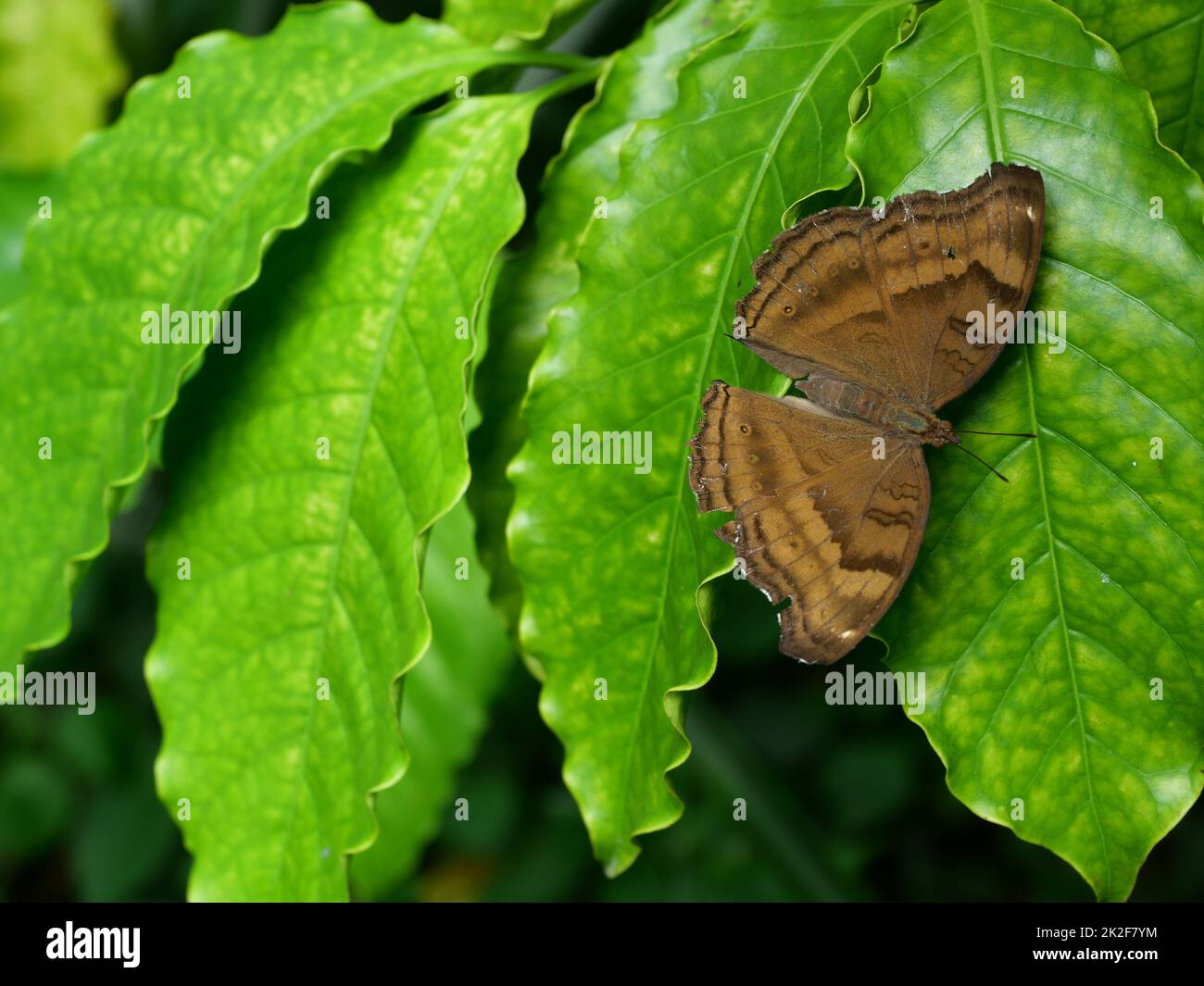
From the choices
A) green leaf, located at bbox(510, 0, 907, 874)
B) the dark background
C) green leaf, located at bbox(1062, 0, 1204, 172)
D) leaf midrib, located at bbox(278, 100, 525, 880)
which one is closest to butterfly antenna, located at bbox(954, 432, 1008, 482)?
green leaf, located at bbox(510, 0, 907, 874)

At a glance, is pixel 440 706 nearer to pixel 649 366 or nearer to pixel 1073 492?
pixel 649 366

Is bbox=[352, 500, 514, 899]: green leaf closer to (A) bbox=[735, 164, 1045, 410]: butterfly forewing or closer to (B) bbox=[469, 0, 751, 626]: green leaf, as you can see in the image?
(B) bbox=[469, 0, 751, 626]: green leaf

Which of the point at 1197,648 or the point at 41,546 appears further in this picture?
the point at 41,546

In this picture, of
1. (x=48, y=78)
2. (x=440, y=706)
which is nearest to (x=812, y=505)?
(x=440, y=706)

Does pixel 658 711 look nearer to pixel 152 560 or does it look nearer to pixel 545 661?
pixel 545 661

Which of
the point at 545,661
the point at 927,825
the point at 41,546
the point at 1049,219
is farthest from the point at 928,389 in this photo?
the point at 927,825

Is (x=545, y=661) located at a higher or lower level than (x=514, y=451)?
lower
